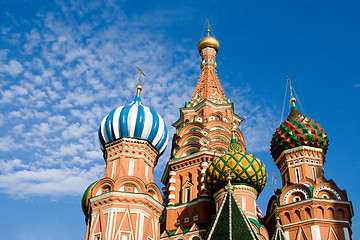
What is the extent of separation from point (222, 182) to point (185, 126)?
18.1ft

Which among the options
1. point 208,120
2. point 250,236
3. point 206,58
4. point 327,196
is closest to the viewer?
point 250,236

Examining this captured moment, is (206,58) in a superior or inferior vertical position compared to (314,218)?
superior

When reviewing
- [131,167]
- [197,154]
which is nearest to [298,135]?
[197,154]

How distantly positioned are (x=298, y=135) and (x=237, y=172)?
11.5ft

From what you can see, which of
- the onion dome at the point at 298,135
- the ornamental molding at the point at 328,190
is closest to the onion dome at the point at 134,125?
the onion dome at the point at 298,135

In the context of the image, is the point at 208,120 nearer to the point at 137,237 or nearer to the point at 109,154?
the point at 109,154

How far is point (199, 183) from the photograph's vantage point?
18.7 metres

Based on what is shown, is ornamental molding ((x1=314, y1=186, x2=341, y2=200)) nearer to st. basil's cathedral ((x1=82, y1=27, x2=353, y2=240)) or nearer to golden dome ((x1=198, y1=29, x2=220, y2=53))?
st. basil's cathedral ((x1=82, y1=27, x2=353, y2=240))

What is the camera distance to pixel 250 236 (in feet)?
35.3

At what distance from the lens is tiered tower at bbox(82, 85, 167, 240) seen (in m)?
15.5

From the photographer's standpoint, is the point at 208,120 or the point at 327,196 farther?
the point at 208,120

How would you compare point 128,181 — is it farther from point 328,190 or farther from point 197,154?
point 328,190

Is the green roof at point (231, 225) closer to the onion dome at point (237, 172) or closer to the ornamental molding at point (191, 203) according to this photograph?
the onion dome at point (237, 172)

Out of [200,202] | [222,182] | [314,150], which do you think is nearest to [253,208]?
[222,182]
